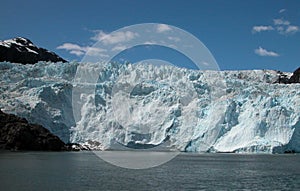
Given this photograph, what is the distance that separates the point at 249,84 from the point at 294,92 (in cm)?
918

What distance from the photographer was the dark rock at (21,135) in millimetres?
54344

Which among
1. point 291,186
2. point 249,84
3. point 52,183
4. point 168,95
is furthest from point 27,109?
point 291,186

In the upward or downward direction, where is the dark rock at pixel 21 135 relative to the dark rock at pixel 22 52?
downward

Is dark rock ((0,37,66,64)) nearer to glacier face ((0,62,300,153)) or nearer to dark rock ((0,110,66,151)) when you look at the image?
glacier face ((0,62,300,153))

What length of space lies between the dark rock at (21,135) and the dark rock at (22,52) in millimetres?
43515

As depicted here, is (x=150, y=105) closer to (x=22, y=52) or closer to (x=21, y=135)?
(x=21, y=135)

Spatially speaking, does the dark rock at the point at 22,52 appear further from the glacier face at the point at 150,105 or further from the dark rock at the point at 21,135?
the dark rock at the point at 21,135

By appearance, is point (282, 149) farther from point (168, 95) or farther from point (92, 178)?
point (92, 178)

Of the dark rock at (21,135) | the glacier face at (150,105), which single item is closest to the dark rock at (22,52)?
the glacier face at (150,105)

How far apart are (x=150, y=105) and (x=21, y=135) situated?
20124 millimetres

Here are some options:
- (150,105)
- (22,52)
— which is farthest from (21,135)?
(22,52)

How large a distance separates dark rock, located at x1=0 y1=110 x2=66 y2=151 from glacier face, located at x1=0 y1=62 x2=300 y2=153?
17.6 feet

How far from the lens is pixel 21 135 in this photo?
54594 mm

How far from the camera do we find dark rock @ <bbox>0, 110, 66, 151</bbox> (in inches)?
2140
